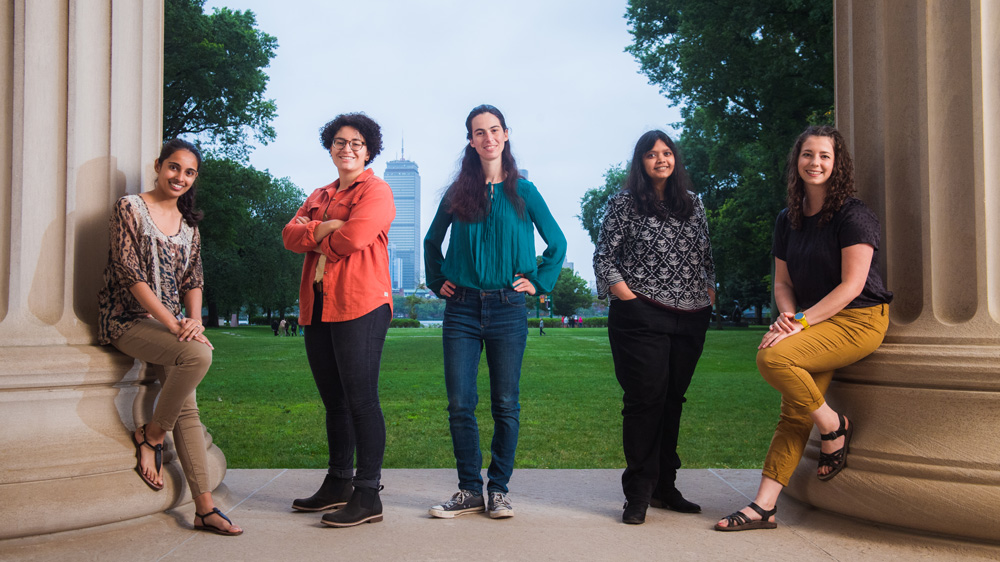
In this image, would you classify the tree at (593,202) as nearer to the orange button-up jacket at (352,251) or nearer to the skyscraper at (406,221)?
the orange button-up jacket at (352,251)

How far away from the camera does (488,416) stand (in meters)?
11.9

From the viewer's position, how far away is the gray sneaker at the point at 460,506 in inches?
169

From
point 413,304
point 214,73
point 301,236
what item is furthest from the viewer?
point 413,304

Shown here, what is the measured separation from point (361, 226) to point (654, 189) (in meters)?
1.77

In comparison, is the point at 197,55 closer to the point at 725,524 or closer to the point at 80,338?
the point at 80,338

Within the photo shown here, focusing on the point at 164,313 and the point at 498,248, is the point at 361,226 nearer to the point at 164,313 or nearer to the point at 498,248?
the point at 498,248

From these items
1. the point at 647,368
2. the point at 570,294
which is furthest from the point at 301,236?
the point at 570,294

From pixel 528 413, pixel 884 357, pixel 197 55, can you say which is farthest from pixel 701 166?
pixel 884 357

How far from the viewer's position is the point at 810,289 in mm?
4125

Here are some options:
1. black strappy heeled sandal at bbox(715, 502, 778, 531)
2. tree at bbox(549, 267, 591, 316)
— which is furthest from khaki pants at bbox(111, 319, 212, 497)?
tree at bbox(549, 267, 591, 316)

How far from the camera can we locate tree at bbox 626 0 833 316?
1825 centimetres

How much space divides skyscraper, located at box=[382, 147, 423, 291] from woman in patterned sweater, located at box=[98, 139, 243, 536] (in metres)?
146

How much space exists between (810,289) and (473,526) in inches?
90.3

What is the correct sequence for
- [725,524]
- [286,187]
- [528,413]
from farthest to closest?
[286,187] < [528,413] < [725,524]
